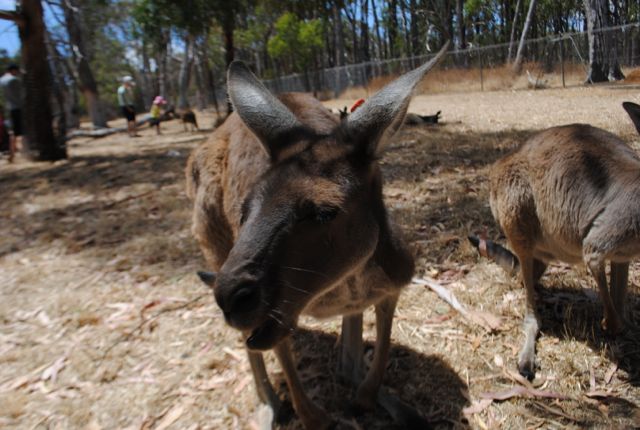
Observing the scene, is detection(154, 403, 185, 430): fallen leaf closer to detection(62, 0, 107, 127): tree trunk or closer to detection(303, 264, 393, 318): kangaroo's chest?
detection(303, 264, 393, 318): kangaroo's chest

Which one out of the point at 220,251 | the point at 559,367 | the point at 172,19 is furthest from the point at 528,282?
the point at 172,19

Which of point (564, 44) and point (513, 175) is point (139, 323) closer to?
point (513, 175)

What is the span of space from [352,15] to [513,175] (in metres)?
40.1

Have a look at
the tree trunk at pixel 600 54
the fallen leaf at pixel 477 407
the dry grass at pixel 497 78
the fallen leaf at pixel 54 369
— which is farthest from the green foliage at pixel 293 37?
the fallen leaf at pixel 477 407

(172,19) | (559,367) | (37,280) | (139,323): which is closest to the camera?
(559,367)

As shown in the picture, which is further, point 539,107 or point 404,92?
point 539,107

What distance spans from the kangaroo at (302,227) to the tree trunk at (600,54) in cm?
1927

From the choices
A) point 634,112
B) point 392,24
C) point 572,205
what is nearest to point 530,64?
point 634,112

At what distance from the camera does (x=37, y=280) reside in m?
4.14

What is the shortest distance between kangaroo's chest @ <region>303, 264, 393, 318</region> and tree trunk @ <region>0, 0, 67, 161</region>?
891 cm

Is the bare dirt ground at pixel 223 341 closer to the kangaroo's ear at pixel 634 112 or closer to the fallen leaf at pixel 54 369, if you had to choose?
the fallen leaf at pixel 54 369

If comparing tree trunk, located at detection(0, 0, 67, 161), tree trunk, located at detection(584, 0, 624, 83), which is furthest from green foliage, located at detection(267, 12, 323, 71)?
tree trunk, located at detection(0, 0, 67, 161)

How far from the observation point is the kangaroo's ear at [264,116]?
200cm

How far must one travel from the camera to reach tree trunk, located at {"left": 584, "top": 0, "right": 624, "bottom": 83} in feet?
58.8
